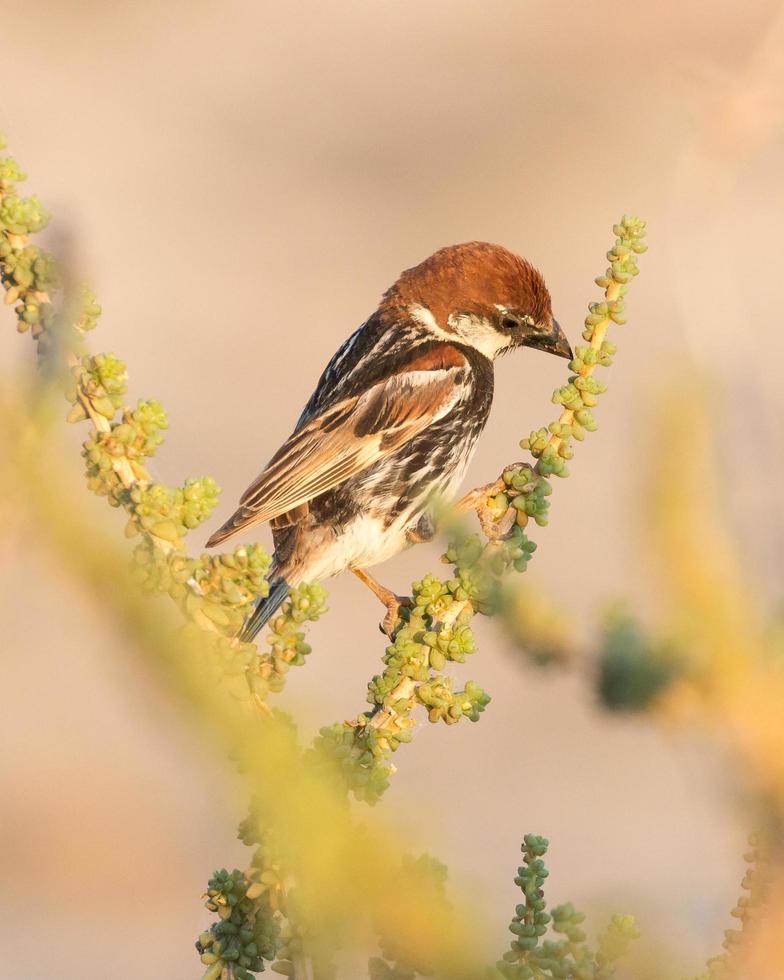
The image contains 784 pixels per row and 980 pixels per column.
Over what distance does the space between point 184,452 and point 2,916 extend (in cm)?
411

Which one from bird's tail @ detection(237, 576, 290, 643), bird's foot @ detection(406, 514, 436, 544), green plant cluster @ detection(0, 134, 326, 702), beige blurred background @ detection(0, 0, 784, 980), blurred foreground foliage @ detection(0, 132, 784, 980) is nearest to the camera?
blurred foreground foliage @ detection(0, 132, 784, 980)

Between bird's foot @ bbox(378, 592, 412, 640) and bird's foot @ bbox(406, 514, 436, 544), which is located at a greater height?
bird's foot @ bbox(406, 514, 436, 544)

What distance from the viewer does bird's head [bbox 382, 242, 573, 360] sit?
4.86 metres

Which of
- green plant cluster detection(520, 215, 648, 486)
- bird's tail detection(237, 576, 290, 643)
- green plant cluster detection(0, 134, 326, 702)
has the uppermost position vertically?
bird's tail detection(237, 576, 290, 643)

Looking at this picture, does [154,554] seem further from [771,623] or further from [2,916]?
[2,916]

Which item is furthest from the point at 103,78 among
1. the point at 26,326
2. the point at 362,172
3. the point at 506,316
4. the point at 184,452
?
the point at 26,326

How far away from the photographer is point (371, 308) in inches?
472

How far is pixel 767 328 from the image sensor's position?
9.96 metres

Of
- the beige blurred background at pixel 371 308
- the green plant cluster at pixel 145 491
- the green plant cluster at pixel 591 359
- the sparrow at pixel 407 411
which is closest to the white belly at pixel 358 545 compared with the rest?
the sparrow at pixel 407 411

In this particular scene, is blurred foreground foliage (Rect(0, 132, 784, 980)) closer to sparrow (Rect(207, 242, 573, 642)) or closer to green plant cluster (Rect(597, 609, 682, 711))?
green plant cluster (Rect(597, 609, 682, 711))

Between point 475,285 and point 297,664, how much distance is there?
3.31 m

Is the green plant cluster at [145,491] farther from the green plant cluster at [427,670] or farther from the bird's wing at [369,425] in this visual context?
the bird's wing at [369,425]

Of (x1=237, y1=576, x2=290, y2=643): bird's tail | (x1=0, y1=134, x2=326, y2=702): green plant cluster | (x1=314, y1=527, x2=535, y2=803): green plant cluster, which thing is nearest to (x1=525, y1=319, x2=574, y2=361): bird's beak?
(x1=237, y1=576, x2=290, y2=643): bird's tail

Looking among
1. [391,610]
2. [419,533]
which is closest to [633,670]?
[391,610]
